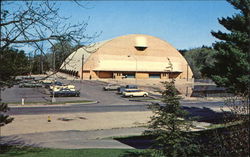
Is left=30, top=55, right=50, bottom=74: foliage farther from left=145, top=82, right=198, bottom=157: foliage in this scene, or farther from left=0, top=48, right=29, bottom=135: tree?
left=145, top=82, right=198, bottom=157: foliage

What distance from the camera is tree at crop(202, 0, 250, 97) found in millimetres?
19125

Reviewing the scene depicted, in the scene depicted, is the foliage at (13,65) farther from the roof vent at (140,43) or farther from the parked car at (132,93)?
the roof vent at (140,43)

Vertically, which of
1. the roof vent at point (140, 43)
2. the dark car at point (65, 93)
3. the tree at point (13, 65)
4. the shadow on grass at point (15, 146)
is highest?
the roof vent at point (140, 43)

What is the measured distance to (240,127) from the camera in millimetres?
7844

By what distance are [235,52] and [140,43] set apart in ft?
211

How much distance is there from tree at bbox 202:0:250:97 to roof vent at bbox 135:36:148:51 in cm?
6036

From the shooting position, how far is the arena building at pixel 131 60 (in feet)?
251

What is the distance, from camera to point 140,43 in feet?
271

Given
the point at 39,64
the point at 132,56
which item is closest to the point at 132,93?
the point at 39,64

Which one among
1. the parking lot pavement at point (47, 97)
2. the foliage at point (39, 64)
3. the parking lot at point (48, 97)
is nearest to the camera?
the foliage at point (39, 64)

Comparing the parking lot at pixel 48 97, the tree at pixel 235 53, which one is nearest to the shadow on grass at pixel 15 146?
the tree at pixel 235 53

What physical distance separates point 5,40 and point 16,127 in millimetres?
Result: 14765

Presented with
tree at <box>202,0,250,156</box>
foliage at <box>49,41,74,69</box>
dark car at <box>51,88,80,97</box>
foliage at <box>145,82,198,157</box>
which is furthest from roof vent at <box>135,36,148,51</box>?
foliage at <box>49,41,74,69</box>

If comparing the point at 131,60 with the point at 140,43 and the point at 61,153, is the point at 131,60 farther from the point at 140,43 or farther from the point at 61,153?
the point at 61,153
